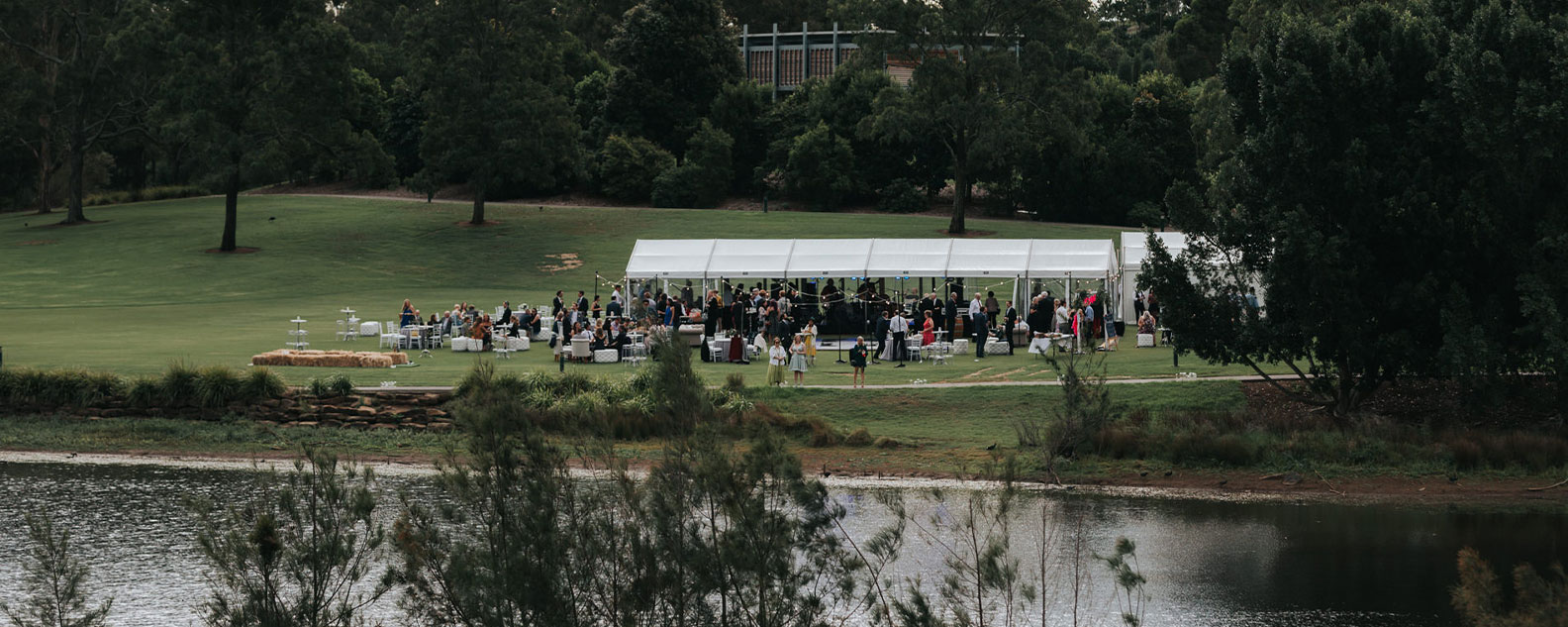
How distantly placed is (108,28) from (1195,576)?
62422 millimetres

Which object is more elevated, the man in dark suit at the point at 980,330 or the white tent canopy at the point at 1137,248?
the white tent canopy at the point at 1137,248

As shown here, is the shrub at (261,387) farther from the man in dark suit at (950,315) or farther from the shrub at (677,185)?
the shrub at (677,185)

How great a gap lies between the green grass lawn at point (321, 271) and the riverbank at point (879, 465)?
11.1 feet

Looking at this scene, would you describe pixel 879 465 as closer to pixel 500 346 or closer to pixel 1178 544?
pixel 1178 544

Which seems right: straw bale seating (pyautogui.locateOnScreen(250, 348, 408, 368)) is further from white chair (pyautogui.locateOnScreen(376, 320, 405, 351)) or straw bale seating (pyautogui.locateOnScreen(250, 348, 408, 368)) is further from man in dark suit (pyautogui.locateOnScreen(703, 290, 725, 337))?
man in dark suit (pyautogui.locateOnScreen(703, 290, 725, 337))

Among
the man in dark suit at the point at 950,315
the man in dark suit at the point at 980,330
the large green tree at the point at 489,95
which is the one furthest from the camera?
the large green tree at the point at 489,95

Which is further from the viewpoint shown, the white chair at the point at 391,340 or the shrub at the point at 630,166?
the shrub at the point at 630,166

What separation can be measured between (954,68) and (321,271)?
24952 millimetres

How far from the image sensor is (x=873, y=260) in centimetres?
3831

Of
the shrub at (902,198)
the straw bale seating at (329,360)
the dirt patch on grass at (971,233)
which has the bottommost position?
the straw bale seating at (329,360)

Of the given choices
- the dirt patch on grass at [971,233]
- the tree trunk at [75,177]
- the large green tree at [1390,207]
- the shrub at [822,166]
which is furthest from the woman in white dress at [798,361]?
the tree trunk at [75,177]

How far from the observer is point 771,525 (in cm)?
1062

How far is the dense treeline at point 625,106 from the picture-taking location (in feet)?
193

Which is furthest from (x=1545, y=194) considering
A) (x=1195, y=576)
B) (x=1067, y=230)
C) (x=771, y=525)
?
(x=1067, y=230)
